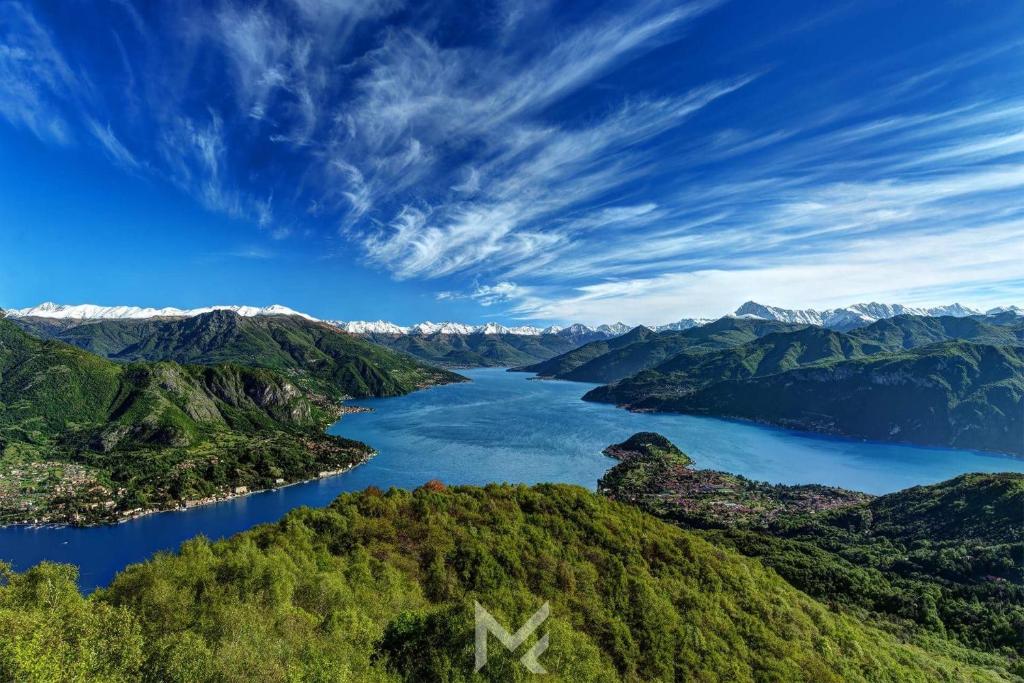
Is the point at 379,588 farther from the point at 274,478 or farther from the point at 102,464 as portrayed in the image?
the point at 102,464

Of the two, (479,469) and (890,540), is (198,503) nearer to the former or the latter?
(479,469)

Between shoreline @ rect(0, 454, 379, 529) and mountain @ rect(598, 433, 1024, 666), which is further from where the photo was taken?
shoreline @ rect(0, 454, 379, 529)

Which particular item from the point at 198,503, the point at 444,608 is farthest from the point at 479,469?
the point at 444,608

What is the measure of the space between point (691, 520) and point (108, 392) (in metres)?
205

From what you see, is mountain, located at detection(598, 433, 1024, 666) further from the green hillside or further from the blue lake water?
the blue lake water

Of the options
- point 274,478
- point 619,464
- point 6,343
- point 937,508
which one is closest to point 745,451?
point 619,464

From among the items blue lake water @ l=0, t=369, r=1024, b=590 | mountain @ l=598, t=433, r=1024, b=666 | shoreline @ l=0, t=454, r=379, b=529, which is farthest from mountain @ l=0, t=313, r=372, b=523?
mountain @ l=598, t=433, r=1024, b=666

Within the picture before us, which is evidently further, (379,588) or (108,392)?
(108,392)

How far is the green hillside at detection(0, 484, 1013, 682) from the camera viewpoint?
55.4 ft

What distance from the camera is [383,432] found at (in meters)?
192

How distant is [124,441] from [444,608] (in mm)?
172272

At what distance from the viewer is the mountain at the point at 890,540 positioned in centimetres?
5559

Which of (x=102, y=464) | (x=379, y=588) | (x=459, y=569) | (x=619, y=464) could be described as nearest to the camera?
(x=379, y=588)

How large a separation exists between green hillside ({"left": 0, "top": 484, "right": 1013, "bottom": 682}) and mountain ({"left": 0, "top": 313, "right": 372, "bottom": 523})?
98.4 m
